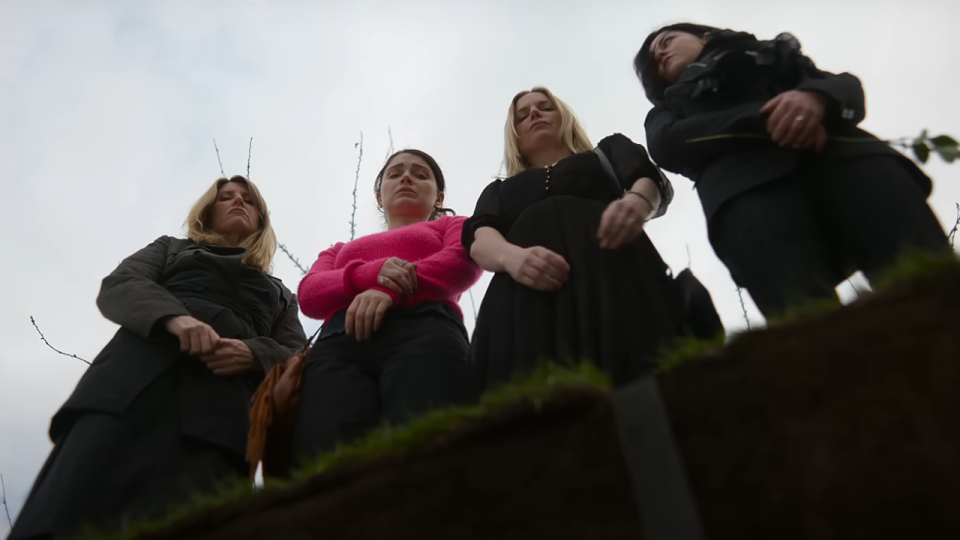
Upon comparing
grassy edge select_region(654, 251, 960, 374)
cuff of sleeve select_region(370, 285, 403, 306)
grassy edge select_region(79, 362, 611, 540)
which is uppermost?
cuff of sleeve select_region(370, 285, 403, 306)

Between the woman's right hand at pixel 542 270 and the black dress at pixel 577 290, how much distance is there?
4 cm

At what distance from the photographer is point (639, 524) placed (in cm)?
124

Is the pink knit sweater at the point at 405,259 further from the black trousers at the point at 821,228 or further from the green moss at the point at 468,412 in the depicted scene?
the green moss at the point at 468,412

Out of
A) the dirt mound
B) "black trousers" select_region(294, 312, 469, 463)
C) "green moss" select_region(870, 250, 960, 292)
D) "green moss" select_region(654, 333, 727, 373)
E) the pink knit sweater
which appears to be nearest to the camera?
the dirt mound

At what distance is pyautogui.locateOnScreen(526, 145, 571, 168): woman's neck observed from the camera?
3.05 m

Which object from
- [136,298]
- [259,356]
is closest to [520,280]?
[259,356]

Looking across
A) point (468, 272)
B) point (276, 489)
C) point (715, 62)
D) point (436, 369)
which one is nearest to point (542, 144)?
point (468, 272)

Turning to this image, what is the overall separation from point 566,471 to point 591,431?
0.28 ft

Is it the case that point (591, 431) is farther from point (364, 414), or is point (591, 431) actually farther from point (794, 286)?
point (364, 414)

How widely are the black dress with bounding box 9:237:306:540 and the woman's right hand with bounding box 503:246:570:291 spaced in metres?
1.05

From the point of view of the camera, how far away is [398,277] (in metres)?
2.70

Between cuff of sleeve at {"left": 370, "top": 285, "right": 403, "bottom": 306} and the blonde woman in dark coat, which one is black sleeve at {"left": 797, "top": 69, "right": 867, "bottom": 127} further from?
the blonde woman in dark coat

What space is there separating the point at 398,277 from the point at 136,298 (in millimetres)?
981

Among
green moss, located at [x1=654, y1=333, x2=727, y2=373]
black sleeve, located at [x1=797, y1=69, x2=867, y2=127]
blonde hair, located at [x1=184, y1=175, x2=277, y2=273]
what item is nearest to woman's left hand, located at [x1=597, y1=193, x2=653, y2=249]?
black sleeve, located at [x1=797, y1=69, x2=867, y2=127]
